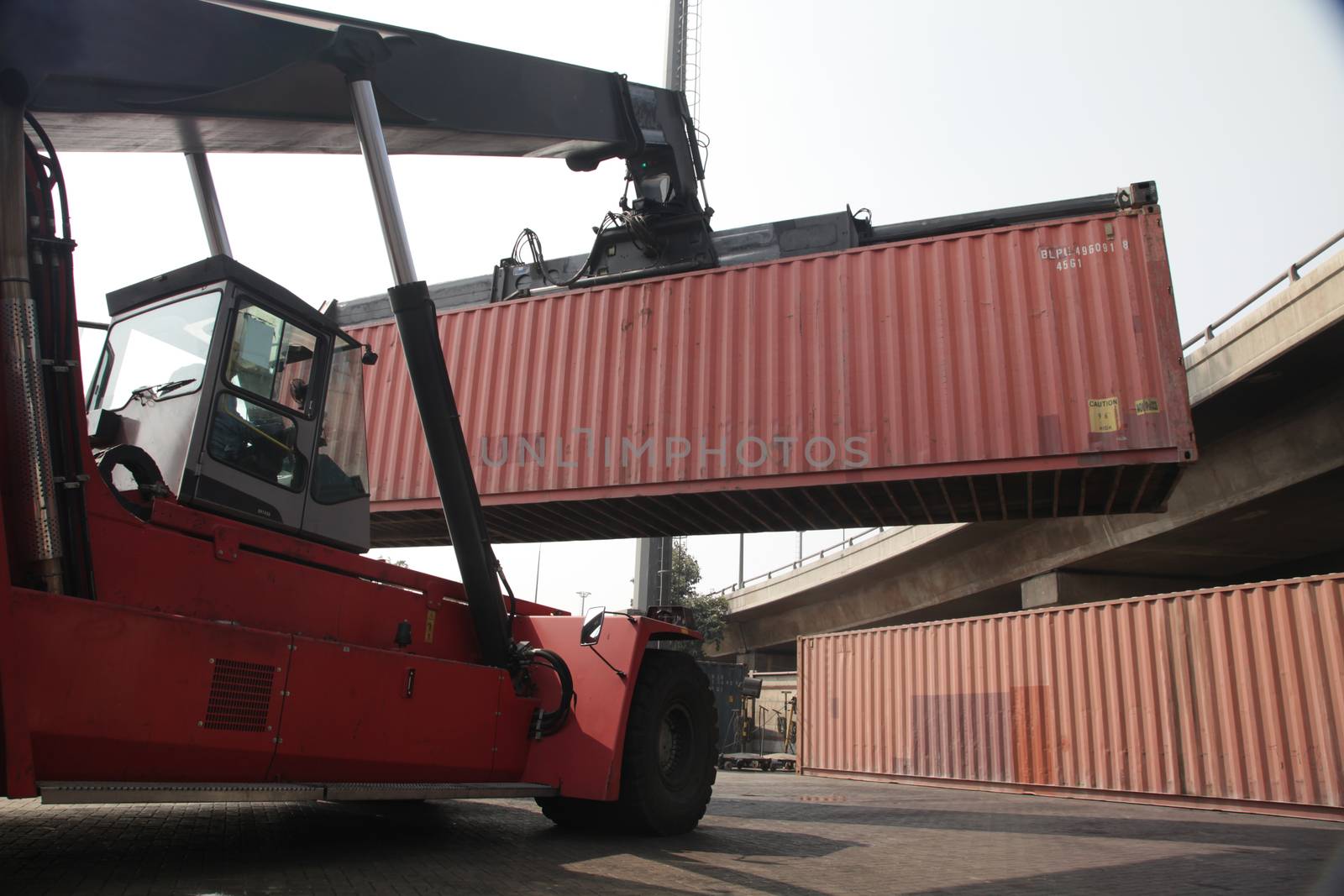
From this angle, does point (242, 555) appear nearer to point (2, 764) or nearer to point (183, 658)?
point (183, 658)

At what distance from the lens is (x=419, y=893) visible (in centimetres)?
377

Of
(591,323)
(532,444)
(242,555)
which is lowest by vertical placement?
(242,555)

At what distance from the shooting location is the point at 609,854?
5074 mm

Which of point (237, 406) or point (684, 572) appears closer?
point (237, 406)

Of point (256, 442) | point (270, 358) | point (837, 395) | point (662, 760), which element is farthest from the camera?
point (837, 395)

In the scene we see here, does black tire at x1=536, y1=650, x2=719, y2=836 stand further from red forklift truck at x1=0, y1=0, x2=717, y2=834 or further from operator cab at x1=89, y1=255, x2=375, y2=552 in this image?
operator cab at x1=89, y1=255, x2=375, y2=552

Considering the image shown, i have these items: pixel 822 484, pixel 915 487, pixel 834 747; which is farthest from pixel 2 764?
pixel 834 747

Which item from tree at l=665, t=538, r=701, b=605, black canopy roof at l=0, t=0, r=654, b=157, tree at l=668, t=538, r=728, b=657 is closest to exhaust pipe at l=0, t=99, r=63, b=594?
black canopy roof at l=0, t=0, r=654, b=157

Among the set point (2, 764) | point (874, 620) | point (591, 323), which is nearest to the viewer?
point (2, 764)

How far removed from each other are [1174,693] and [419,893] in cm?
901

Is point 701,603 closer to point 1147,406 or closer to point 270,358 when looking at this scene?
point 1147,406

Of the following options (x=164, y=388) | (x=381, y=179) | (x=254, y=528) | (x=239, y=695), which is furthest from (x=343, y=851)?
(x=381, y=179)

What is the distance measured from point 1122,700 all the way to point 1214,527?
267 inches

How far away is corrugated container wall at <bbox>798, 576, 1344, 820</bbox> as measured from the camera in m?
8.59
